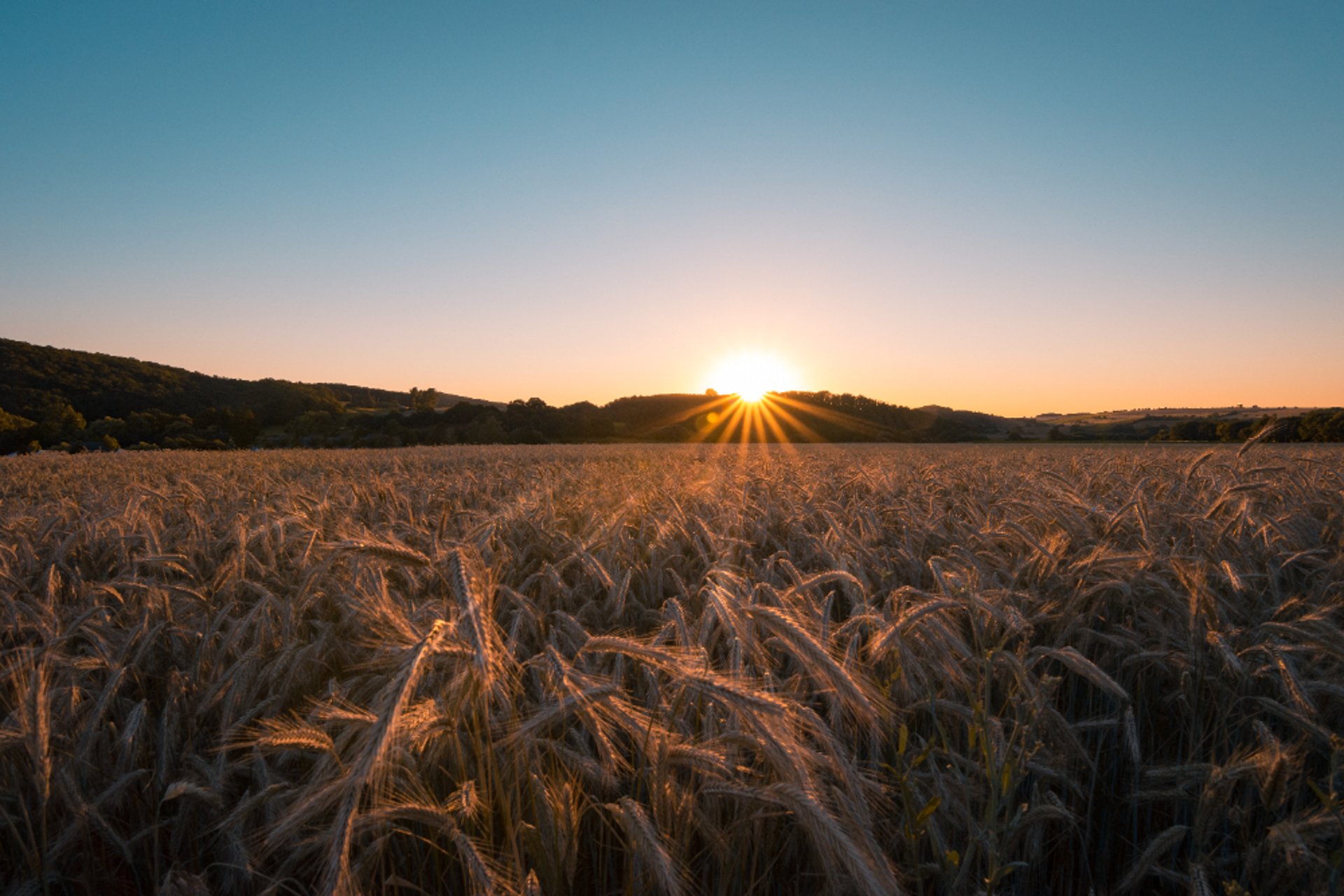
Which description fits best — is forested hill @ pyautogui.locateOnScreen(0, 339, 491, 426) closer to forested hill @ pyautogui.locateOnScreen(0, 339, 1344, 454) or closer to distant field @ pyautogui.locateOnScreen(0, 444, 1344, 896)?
forested hill @ pyautogui.locateOnScreen(0, 339, 1344, 454)

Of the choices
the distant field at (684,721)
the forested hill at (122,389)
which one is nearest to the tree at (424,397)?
the forested hill at (122,389)

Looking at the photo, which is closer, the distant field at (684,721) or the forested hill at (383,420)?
the distant field at (684,721)

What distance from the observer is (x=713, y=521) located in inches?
166

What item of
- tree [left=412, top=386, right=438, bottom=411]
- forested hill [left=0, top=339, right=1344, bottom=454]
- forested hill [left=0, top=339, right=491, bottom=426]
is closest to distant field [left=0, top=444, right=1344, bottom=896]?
forested hill [left=0, top=339, right=1344, bottom=454]

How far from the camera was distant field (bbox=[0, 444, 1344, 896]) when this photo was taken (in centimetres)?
129

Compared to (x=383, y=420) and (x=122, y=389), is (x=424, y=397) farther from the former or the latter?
(x=383, y=420)

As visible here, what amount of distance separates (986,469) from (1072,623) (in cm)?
798

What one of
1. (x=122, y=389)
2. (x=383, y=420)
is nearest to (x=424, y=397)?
(x=122, y=389)

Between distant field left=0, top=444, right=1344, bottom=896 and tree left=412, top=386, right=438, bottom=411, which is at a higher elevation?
tree left=412, top=386, right=438, bottom=411

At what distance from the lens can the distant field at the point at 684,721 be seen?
1.29 meters

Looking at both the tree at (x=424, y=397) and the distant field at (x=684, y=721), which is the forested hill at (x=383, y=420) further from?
the distant field at (x=684, y=721)

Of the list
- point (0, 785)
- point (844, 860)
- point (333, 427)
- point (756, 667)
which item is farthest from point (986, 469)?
point (333, 427)

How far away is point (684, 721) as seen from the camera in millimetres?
1761

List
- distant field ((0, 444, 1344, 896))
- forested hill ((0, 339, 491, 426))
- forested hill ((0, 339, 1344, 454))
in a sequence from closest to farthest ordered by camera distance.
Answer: distant field ((0, 444, 1344, 896)), forested hill ((0, 339, 1344, 454)), forested hill ((0, 339, 491, 426))
